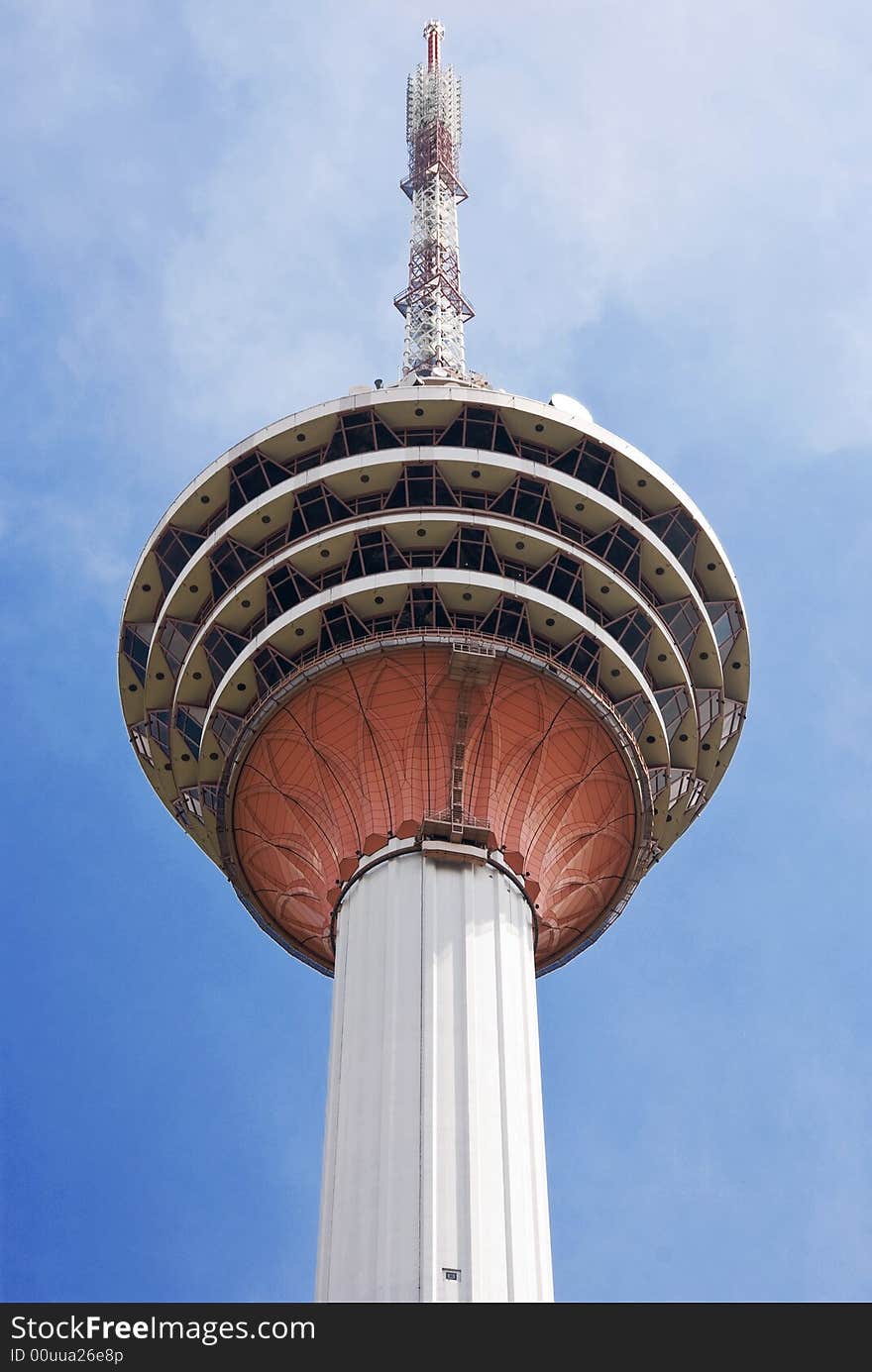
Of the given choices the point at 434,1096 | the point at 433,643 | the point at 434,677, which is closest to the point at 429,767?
the point at 434,677

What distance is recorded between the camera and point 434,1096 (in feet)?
132

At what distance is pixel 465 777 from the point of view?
1834 inches

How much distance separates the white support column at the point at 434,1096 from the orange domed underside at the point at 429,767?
2068mm

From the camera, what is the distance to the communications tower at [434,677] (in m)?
45.2

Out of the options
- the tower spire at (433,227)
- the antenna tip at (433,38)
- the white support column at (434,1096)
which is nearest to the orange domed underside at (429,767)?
the white support column at (434,1096)

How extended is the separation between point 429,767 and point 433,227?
2910 centimetres

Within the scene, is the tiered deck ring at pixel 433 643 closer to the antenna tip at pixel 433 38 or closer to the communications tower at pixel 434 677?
the communications tower at pixel 434 677

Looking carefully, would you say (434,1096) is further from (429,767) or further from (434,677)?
(434,677)

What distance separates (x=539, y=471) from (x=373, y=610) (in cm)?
620

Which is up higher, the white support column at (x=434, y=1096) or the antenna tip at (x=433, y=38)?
the antenna tip at (x=433, y=38)

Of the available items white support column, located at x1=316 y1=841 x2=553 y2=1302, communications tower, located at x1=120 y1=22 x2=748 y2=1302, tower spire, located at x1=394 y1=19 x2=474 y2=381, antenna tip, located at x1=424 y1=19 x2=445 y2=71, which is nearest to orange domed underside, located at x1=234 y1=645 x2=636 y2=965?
communications tower, located at x1=120 y1=22 x2=748 y2=1302

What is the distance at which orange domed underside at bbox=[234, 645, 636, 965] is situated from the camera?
153ft

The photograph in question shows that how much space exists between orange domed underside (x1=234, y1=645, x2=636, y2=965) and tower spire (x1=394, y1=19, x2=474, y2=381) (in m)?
13.2
